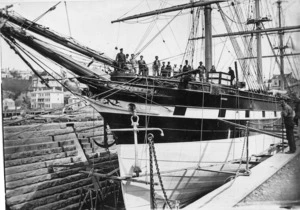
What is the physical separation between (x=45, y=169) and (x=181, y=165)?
4.93 m

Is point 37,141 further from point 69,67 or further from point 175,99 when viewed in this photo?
point 175,99

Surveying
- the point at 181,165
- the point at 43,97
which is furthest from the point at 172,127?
the point at 43,97

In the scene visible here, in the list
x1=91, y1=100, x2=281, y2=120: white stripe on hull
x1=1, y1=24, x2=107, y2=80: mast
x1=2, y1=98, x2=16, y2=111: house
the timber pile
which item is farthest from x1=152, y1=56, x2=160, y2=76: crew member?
x1=2, y1=98, x2=16, y2=111: house

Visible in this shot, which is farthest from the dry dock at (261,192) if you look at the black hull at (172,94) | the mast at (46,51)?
the mast at (46,51)

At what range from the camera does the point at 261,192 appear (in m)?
5.34

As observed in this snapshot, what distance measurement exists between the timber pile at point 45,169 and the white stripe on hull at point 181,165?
4.70 feet

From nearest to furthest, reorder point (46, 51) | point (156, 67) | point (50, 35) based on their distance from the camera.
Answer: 1. point (46, 51)
2. point (50, 35)
3. point (156, 67)

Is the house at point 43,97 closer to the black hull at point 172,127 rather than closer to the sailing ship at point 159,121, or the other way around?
the sailing ship at point 159,121

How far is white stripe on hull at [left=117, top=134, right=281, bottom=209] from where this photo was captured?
791cm

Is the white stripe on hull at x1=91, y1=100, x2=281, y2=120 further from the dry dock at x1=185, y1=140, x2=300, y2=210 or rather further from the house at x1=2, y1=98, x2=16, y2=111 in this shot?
the dry dock at x1=185, y1=140, x2=300, y2=210

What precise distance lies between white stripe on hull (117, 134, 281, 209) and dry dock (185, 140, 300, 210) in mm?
2347

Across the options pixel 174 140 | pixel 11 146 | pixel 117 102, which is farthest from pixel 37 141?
pixel 174 140

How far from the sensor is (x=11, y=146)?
389 inches

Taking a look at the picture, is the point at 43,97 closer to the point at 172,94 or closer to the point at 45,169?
the point at 45,169
